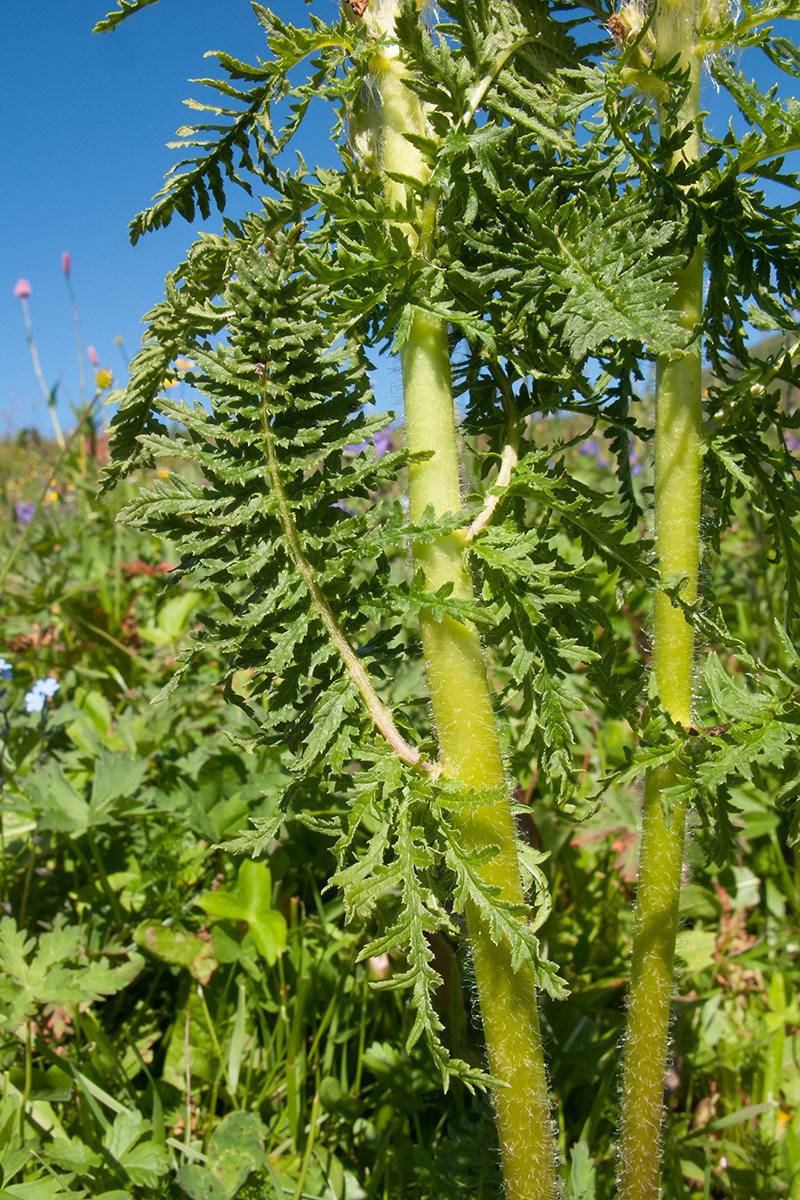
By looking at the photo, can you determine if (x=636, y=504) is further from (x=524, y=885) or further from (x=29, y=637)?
(x=29, y=637)


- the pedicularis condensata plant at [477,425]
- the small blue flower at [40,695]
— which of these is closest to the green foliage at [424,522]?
the pedicularis condensata plant at [477,425]

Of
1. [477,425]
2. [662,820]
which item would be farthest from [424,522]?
[662,820]

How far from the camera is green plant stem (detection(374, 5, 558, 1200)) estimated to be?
1075 mm

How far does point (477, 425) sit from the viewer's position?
1.21m

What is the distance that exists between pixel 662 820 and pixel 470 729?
33 cm

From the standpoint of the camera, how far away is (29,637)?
333 centimetres

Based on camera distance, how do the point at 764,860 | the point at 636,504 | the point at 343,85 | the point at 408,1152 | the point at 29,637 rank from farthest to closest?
the point at 29,637 → the point at 764,860 → the point at 408,1152 → the point at 636,504 → the point at 343,85

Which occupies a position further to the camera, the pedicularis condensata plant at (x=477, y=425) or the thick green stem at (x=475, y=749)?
the thick green stem at (x=475, y=749)

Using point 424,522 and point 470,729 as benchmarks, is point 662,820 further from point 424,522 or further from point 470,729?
Answer: point 424,522

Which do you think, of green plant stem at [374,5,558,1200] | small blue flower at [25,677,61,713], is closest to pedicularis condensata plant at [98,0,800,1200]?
green plant stem at [374,5,558,1200]

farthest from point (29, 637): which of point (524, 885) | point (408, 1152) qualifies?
point (524, 885)

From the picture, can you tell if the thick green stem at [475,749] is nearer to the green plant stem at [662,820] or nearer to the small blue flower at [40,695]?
the green plant stem at [662,820]

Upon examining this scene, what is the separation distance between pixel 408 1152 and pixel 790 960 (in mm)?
1205

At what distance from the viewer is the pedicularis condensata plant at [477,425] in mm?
958
